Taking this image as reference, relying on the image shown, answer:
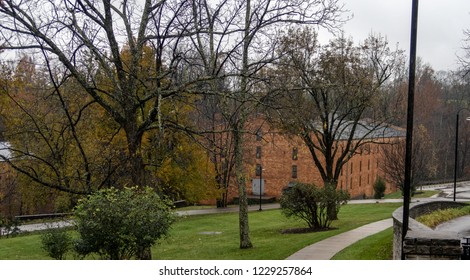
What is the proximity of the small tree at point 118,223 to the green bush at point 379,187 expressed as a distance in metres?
23.4

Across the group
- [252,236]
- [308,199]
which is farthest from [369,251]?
[252,236]

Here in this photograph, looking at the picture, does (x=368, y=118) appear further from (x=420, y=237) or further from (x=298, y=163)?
(x=420, y=237)

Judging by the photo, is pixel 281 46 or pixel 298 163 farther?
pixel 298 163

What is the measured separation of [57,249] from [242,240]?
5.36 meters

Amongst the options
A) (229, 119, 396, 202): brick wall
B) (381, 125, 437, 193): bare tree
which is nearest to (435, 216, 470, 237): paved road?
(229, 119, 396, 202): brick wall

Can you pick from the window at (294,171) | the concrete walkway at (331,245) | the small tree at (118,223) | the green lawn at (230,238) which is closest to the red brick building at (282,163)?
the window at (294,171)

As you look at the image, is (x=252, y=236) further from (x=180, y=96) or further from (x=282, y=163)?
(x=180, y=96)

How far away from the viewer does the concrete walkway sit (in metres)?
11.7

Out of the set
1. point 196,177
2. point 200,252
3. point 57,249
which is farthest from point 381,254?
point 196,177

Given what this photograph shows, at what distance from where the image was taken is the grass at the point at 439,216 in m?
13.0

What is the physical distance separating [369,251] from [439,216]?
4441 mm

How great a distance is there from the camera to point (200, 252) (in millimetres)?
14859

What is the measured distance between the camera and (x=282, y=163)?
20344mm

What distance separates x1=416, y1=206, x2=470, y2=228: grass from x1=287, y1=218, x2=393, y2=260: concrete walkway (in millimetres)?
1998
